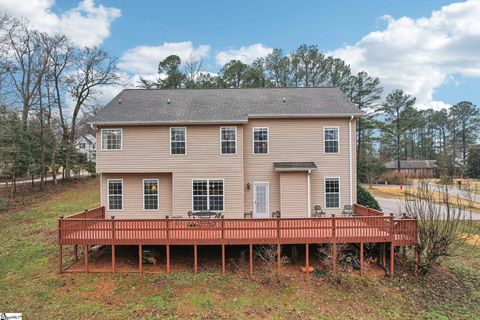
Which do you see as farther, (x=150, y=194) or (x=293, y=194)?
(x=150, y=194)

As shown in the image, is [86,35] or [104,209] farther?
[86,35]

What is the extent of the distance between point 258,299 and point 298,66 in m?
36.4

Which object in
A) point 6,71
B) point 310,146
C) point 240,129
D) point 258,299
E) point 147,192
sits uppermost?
point 6,71

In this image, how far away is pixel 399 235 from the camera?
9938 mm

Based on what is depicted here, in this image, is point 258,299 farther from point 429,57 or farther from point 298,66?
point 298,66

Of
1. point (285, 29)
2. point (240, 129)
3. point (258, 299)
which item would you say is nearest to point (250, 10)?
point (285, 29)

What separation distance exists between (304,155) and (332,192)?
2.32 metres

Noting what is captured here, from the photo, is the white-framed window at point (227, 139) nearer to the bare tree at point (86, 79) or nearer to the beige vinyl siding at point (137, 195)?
the beige vinyl siding at point (137, 195)

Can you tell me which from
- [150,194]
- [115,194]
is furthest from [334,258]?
[115,194]

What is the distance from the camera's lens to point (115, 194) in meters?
13.4

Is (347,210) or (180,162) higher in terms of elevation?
(180,162)

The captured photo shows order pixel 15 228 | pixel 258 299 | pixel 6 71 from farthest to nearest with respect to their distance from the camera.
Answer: pixel 6 71
pixel 15 228
pixel 258 299

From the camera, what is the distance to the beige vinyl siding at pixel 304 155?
44.5ft

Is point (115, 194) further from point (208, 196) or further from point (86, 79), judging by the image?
point (86, 79)
